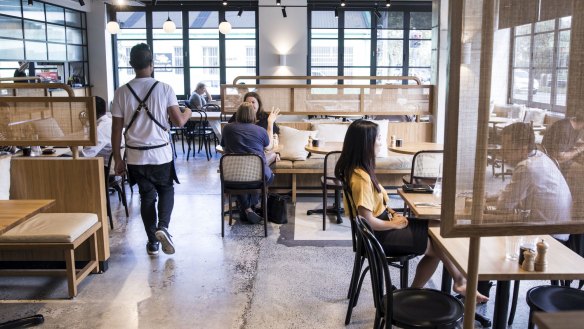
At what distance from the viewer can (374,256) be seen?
232 cm

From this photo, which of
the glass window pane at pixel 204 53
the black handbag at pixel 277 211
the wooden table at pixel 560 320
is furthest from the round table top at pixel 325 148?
the glass window pane at pixel 204 53

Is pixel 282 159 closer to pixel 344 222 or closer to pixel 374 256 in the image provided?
pixel 344 222

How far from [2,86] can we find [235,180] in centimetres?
204

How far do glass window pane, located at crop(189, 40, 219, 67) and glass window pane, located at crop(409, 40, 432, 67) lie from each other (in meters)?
4.40

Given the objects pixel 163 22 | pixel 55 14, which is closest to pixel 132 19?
pixel 163 22

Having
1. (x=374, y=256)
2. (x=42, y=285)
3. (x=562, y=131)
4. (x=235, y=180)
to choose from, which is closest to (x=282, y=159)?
(x=235, y=180)

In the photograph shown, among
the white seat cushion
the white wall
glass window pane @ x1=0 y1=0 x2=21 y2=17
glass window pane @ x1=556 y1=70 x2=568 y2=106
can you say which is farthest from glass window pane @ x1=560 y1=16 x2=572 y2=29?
the white wall

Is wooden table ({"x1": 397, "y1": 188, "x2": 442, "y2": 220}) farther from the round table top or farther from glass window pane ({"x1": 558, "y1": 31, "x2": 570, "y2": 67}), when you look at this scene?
the round table top

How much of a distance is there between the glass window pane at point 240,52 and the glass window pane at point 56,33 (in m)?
3.42

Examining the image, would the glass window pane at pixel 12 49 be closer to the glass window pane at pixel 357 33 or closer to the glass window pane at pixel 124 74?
the glass window pane at pixel 124 74

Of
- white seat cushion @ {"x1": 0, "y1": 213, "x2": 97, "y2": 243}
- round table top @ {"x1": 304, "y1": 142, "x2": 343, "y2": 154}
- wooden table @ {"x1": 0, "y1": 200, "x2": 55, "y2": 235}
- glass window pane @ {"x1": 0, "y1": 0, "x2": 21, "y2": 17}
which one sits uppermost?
glass window pane @ {"x1": 0, "y1": 0, "x2": 21, "y2": 17}

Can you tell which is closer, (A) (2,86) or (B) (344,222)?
(A) (2,86)

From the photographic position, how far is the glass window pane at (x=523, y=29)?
1.53m

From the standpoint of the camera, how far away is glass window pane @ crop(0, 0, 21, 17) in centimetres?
891
